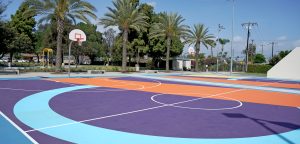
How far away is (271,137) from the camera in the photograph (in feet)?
28.2

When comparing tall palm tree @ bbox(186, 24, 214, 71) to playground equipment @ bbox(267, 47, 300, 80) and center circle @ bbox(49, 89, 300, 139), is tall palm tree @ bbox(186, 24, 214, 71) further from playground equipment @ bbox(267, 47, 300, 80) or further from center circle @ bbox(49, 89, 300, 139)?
center circle @ bbox(49, 89, 300, 139)

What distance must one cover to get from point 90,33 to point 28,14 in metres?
53.9

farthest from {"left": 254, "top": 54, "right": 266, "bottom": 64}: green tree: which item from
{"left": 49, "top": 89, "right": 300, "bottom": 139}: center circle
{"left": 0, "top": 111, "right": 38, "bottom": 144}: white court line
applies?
{"left": 0, "top": 111, "right": 38, "bottom": 144}: white court line

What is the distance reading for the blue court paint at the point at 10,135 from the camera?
749cm

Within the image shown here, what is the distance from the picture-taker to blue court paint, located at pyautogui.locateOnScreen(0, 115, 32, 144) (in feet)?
24.6

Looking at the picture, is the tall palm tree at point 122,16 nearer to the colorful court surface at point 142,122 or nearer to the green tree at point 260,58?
the colorful court surface at point 142,122

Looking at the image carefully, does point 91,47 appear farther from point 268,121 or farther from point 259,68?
point 268,121

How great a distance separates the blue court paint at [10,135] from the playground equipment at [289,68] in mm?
42020

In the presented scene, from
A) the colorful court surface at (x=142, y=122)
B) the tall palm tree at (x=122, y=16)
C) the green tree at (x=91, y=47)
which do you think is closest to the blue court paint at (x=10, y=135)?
the colorful court surface at (x=142, y=122)

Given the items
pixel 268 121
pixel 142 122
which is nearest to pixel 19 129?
pixel 142 122

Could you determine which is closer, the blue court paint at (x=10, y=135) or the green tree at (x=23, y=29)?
the blue court paint at (x=10, y=135)

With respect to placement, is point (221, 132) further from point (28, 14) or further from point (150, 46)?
point (150, 46)

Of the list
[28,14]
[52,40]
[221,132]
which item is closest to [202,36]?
[52,40]

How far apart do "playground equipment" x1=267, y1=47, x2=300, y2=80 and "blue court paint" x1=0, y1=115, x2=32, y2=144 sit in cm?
4202
